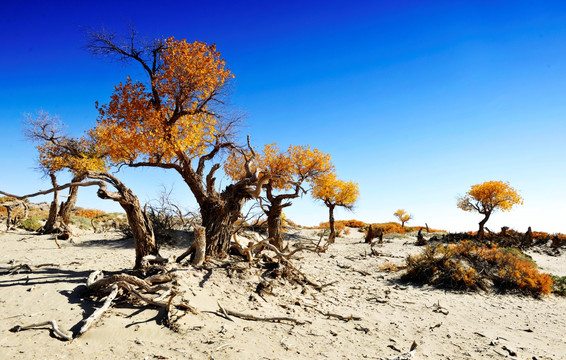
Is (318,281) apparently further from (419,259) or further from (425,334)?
(419,259)

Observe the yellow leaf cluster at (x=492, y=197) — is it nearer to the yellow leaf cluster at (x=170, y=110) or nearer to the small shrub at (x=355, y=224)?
the small shrub at (x=355, y=224)

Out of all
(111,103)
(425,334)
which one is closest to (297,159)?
(111,103)

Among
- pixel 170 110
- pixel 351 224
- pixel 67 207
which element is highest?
pixel 170 110

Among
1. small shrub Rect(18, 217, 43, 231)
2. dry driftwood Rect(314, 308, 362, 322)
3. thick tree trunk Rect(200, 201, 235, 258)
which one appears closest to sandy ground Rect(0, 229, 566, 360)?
dry driftwood Rect(314, 308, 362, 322)

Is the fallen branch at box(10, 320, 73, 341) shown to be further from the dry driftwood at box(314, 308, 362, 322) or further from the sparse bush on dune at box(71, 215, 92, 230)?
the sparse bush on dune at box(71, 215, 92, 230)

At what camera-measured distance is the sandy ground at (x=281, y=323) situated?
5.54 m

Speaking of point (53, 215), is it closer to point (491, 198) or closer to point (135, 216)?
point (135, 216)

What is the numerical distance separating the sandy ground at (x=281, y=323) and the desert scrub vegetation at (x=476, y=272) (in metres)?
0.60

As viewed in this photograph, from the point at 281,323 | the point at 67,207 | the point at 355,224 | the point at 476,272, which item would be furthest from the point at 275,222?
the point at 355,224

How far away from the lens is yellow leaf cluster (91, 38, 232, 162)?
1127 centimetres

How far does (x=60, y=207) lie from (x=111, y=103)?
12.5 metres

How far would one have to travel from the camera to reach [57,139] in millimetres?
19969

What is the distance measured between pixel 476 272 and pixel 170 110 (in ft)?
43.9

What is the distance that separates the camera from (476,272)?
41.9 ft
